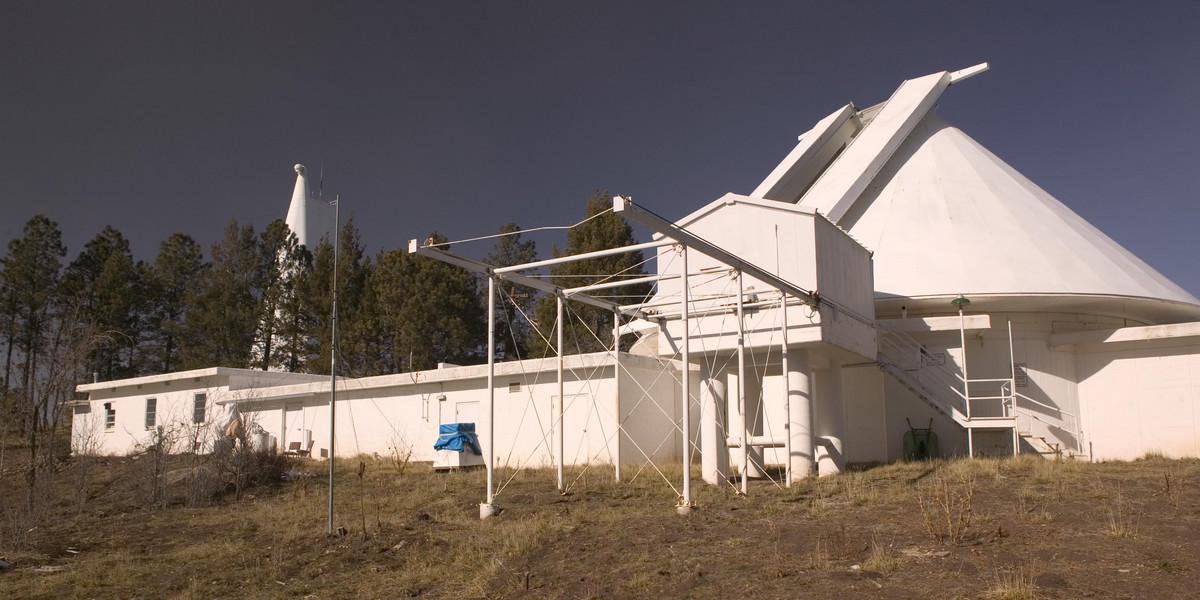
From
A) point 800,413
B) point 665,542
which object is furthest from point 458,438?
point 665,542

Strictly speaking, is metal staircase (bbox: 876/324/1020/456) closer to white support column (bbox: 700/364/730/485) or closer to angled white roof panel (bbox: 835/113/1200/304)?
angled white roof panel (bbox: 835/113/1200/304)

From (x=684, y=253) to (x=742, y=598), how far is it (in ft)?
19.2

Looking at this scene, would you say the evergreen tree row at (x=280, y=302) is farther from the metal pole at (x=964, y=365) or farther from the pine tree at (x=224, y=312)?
the metal pole at (x=964, y=365)

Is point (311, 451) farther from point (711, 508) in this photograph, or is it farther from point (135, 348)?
point (135, 348)

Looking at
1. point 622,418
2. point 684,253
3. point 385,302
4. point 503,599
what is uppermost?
point 385,302

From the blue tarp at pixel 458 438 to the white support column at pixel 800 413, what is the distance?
840cm

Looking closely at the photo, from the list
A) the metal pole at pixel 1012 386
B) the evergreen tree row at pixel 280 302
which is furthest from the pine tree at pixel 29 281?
the metal pole at pixel 1012 386

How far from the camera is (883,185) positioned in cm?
2620

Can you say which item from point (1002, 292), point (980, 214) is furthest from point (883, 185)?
point (1002, 292)

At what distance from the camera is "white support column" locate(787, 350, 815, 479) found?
54.5ft

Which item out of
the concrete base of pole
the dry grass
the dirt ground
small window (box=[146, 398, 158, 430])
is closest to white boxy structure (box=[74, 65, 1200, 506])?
the concrete base of pole

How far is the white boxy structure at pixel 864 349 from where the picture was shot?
16953mm

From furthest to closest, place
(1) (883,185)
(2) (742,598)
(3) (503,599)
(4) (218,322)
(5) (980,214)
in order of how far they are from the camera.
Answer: (4) (218,322) → (1) (883,185) → (5) (980,214) → (3) (503,599) → (2) (742,598)

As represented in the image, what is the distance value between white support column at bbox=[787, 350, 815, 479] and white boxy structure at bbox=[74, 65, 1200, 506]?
0.04 m
